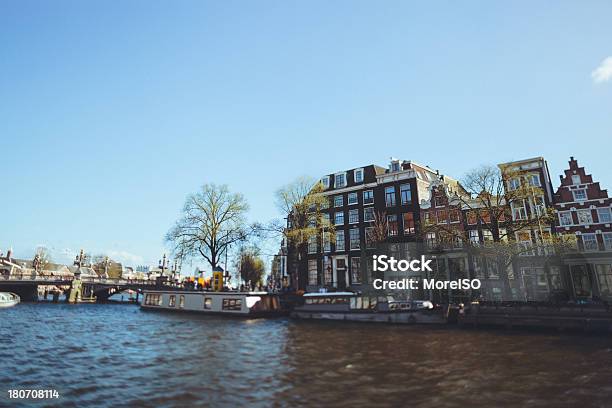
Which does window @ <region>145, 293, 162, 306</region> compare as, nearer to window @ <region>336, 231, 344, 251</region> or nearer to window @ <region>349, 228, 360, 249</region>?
window @ <region>336, 231, 344, 251</region>

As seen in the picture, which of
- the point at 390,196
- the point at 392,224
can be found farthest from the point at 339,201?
the point at 392,224

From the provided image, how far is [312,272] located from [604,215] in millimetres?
37347

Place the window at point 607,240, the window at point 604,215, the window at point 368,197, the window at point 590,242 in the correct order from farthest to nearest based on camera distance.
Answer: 1. the window at point 368,197
2. the window at point 604,215
3. the window at point 590,242
4. the window at point 607,240

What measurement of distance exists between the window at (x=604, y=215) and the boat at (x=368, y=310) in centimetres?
2122

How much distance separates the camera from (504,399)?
12.0 m

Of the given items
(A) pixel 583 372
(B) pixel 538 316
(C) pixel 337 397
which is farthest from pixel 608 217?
(C) pixel 337 397

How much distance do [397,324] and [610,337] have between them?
14450 mm

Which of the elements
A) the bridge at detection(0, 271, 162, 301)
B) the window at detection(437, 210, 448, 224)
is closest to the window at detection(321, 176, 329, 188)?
the window at detection(437, 210, 448, 224)

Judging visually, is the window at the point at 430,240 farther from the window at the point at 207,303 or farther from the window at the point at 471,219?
the window at the point at 207,303

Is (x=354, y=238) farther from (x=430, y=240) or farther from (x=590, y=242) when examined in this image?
(x=590, y=242)

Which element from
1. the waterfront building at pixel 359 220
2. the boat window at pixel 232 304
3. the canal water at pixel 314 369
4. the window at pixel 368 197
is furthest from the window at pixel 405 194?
the canal water at pixel 314 369

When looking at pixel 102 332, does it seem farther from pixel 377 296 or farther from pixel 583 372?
pixel 583 372

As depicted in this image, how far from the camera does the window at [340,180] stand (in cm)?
6112

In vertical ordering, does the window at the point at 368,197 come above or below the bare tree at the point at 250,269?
above
